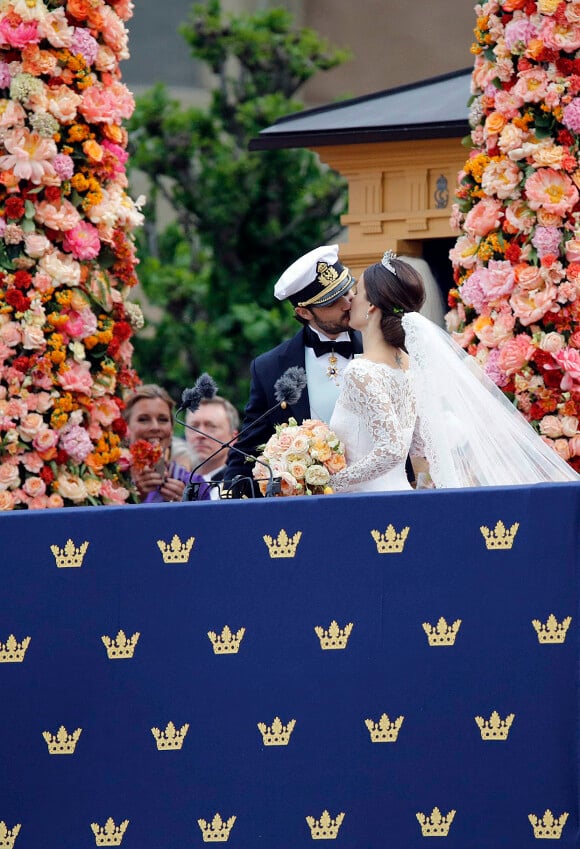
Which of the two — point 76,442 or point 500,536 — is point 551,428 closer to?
point 500,536

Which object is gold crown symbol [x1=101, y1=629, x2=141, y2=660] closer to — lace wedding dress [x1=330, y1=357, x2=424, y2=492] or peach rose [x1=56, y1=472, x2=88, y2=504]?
lace wedding dress [x1=330, y1=357, x2=424, y2=492]

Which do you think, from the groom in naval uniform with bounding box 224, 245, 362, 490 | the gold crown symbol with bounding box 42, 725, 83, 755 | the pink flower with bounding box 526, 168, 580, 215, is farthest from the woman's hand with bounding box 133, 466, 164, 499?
the gold crown symbol with bounding box 42, 725, 83, 755

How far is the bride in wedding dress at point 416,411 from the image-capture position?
489 cm

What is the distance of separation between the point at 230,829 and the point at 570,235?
2.43 metres

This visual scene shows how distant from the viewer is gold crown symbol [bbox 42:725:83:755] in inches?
173

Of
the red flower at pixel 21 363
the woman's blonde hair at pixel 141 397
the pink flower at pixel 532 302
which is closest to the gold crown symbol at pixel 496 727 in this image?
the pink flower at pixel 532 302

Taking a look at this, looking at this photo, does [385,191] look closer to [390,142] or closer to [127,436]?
[390,142]

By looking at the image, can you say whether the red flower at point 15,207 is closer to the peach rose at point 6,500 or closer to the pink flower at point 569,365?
the peach rose at point 6,500

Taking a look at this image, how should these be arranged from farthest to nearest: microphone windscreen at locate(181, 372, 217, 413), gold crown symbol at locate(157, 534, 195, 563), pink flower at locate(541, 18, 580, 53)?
pink flower at locate(541, 18, 580, 53), microphone windscreen at locate(181, 372, 217, 413), gold crown symbol at locate(157, 534, 195, 563)

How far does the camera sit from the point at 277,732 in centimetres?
429

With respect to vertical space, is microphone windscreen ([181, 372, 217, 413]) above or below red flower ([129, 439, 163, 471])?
above

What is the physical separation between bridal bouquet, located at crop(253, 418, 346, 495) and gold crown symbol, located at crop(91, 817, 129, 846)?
115 cm

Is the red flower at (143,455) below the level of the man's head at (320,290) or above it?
below

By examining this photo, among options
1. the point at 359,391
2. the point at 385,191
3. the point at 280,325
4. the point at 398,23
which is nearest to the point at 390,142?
the point at 385,191
